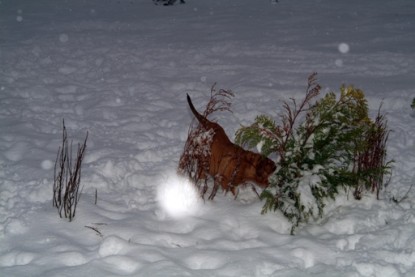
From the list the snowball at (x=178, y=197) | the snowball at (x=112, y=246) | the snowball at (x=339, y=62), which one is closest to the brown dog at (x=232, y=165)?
the snowball at (x=178, y=197)

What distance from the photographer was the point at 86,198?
351 cm

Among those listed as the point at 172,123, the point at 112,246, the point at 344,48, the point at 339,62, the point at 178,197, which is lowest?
the point at 112,246

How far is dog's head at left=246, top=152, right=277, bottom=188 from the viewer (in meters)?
3.48

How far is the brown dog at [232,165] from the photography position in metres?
3.51

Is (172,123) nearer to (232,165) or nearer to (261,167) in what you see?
(232,165)

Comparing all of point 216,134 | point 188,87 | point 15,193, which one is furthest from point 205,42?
point 15,193

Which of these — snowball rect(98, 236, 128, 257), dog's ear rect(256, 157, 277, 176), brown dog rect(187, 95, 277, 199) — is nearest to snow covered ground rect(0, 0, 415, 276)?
snowball rect(98, 236, 128, 257)

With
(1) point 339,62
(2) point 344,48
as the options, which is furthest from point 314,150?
(2) point 344,48

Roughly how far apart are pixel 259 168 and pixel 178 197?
0.73m

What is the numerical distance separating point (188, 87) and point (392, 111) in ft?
→ 9.59

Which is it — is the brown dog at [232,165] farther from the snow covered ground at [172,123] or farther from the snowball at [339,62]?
the snowball at [339,62]

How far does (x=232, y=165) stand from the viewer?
11.8ft

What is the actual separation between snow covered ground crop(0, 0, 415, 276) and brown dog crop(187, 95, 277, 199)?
17 cm

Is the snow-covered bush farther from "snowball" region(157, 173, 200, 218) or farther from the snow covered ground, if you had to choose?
"snowball" region(157, 173, 200, 218)
